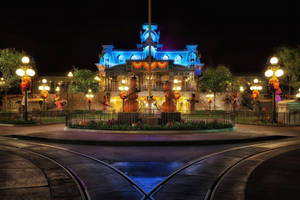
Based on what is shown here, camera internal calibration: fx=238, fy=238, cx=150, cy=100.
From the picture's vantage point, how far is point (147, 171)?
6863 millimetres

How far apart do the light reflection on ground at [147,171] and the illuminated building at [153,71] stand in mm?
27707

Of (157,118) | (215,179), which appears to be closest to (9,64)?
(157,118)

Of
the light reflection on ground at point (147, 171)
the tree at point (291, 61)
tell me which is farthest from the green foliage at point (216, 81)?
the light reflection on ground at point (147, 171)

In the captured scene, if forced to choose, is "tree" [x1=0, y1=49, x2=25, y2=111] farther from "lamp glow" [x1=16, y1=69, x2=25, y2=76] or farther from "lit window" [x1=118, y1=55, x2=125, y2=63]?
"lit window" [x1=118, y1=55, x2=125, y2=63]

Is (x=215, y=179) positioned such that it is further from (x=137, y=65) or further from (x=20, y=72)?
(x=137, y=65)

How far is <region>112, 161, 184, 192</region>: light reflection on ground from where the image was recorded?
583 cm

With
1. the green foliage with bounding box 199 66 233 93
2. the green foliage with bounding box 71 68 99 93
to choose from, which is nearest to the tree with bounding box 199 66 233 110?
the green foliage with bounding box 199 66 233 93

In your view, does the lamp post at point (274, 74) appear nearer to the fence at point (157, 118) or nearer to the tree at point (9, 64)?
the fence at point (157, 118)

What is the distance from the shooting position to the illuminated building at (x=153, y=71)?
4600 cm

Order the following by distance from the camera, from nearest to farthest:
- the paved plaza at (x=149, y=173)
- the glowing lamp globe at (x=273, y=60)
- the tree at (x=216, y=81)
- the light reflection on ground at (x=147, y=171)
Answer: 1. the paved plaza at (x=149, y=173)
2. the light reflection on ground at (x=147, y=171)
3. the glowing lamp globe at (x=273, y=60)
4. the tree at (x=216, y=81)

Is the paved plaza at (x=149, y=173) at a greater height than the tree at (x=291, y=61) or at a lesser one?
lesser

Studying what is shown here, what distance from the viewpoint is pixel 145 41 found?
64.6 m

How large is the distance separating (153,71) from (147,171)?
140 feet

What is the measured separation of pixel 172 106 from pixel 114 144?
269 inches
